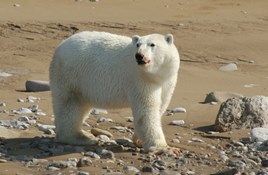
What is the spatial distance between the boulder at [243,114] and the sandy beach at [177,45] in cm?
12

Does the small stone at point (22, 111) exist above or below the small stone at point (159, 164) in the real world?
below

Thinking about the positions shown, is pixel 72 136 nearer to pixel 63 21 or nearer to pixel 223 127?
pixel 223 127

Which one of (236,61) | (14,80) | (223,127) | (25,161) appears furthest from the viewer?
(236,61)

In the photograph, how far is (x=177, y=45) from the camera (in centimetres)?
1773

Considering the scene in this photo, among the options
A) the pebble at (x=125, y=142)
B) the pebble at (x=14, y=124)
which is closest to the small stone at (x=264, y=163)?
the pebble at (x=125, y=142)

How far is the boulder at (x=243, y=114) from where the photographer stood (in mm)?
10547

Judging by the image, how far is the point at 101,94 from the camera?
9719 mm

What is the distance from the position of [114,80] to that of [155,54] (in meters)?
0.68

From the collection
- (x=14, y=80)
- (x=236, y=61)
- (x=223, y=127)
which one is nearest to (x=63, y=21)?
(x=236, y=61)

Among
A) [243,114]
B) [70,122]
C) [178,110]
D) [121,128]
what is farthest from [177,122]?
[70,122]

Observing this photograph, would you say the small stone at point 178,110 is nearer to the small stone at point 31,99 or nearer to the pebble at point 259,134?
the pebble at point 259,134

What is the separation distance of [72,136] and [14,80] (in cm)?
409

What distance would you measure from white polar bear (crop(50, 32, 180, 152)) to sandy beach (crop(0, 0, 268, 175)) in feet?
1.32

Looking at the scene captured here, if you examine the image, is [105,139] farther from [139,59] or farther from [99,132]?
[139,59]
